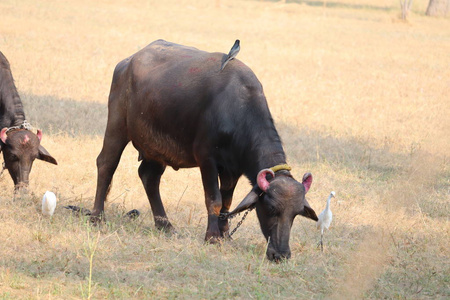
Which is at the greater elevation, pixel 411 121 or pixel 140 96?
pixel 140 96

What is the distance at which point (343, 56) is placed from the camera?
2030 cm

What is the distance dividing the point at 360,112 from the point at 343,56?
6.93 meters

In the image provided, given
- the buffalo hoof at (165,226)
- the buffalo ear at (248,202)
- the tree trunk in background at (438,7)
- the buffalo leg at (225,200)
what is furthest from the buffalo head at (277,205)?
the tree trunk in background at (438,7)

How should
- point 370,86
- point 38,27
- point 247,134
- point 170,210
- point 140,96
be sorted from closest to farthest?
point 247,134 < point 140,96 < point 170,210 < point 370,86 < point 38,27

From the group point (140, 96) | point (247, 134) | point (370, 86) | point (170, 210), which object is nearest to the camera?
point (247, 134)

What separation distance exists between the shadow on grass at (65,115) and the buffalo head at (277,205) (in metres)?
5.57

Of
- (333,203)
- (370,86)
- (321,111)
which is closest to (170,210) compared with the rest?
(333,203)

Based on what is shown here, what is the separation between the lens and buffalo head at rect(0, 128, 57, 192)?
310 inches

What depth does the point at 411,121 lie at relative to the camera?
42.9 ft

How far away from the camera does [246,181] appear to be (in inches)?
375

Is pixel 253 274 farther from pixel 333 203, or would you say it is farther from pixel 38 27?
pixel 38 27

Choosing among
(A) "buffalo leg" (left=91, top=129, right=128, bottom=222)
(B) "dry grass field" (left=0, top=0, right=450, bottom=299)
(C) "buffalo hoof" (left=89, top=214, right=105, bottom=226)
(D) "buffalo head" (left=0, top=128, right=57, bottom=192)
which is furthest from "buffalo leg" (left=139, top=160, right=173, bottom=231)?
(D) "buffalo head" (left=0, top=128, right=57, bottom=192)

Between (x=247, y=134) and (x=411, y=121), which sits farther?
(x=411, y=121)

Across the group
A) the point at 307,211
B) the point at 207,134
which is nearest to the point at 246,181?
the point at 207,134
